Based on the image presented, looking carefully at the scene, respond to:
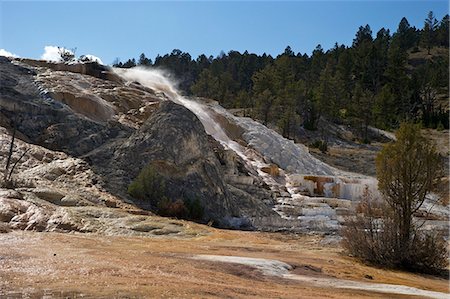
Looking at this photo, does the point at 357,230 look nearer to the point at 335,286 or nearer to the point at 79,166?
the point at 335,286

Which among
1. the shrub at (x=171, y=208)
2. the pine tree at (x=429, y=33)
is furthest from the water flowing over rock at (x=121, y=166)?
the pine tree at (x=429, y=33)

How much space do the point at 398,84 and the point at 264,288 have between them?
6099cm

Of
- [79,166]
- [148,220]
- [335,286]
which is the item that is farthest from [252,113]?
[335,286]

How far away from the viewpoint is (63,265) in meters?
7.53

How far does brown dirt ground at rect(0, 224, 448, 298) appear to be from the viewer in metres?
6.17

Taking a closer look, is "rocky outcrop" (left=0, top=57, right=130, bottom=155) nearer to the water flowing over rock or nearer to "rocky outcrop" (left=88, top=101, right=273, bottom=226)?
the water flowing over rock

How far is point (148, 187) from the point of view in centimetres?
1817

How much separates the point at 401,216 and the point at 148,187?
906 cm

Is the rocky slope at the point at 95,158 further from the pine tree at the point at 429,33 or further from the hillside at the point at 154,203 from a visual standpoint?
the pine tree at the point at 429,33

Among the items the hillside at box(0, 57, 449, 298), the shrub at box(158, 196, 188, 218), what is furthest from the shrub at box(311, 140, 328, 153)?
the shrub at box(158, 196, 188, 218)

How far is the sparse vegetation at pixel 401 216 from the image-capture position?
39.7ft

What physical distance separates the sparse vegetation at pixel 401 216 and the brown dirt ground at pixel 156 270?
70cm

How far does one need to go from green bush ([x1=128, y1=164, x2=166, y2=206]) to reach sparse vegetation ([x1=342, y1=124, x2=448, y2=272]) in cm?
759

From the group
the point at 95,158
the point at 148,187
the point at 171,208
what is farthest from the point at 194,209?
the point at 95,158
